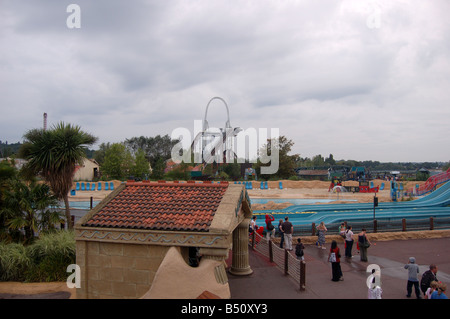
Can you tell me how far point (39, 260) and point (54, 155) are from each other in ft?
15.3

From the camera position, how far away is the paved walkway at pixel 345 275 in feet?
30.6

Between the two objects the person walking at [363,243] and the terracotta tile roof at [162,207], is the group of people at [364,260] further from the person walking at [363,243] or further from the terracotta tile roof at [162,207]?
the terracotta tile roof at [162,207]

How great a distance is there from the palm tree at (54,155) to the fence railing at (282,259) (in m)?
8.68

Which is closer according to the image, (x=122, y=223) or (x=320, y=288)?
(x=122, y=223)

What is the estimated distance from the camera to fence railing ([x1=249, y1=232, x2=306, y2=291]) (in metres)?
9.62

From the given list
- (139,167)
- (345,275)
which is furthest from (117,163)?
(345,275)

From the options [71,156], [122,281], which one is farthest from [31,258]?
[122,281]

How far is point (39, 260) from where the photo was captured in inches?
453

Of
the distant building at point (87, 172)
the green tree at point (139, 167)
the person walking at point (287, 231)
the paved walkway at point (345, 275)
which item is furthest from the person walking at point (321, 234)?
the distant building at point (87, 172)

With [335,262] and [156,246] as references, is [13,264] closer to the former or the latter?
[156,246]
